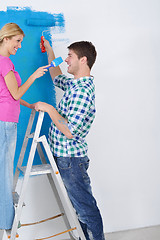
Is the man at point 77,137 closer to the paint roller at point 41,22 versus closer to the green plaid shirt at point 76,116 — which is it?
the green plaid shirt at point 76,116

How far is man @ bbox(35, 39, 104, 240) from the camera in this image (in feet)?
5.80

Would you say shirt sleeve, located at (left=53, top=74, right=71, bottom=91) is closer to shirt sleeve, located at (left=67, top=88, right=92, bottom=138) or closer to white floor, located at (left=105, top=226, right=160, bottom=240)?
shirt sleeve, located at (left=67, top=88, right=92, bottom=138)

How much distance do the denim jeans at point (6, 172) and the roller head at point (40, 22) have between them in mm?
783

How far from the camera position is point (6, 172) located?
175 cm

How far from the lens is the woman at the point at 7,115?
5.69 feet

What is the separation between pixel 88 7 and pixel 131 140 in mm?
1022

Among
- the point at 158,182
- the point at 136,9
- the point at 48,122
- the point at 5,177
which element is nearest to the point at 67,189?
the point at 5,177

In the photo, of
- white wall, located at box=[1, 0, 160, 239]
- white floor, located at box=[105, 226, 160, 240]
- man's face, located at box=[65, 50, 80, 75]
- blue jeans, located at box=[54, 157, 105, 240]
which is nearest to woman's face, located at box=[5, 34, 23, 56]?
man's face, located at box=[65, 50, 80, 75]

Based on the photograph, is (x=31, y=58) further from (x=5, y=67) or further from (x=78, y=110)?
(x=78, y=110)

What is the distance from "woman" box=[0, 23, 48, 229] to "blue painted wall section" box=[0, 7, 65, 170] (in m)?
0.38

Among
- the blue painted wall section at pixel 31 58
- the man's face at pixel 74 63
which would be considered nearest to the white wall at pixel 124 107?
the blue painted wall section at pixel 31 58

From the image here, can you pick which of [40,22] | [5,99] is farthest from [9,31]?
[40,22]

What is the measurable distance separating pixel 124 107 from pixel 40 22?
857 mm

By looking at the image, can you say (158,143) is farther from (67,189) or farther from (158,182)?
(67,189)
